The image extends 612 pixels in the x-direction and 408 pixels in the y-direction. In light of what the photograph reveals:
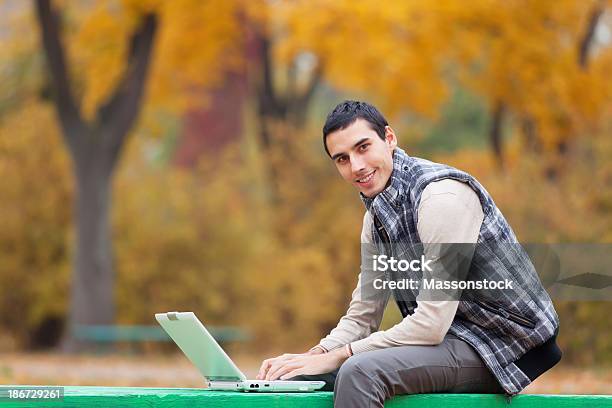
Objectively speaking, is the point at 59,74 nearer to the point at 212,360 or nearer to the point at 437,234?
the point at 212,360

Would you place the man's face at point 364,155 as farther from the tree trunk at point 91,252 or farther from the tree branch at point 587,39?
the tree branch at point 587,39

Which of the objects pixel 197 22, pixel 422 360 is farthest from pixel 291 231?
pixel 422 360

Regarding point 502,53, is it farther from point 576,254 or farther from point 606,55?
point 576,254

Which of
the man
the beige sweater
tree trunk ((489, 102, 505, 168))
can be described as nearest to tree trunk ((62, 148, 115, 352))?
tree trunk ((489, 102, 505, 168))

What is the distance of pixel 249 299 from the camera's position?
18.9 meters

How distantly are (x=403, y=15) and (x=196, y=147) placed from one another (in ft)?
44.0

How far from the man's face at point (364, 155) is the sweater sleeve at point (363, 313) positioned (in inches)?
11.0

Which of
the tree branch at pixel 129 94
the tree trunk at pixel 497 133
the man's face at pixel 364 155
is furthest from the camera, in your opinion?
the tree trunk at pixel 497 133

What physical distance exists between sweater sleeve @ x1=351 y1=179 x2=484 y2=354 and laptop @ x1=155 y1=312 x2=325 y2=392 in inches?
14.7

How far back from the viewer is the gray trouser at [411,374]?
3.93 m

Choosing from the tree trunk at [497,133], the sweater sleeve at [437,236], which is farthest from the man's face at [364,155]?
the tree trunk at [497,133]

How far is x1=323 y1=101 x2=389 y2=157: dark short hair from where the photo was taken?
4.32 meters

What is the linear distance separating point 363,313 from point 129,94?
13226mm

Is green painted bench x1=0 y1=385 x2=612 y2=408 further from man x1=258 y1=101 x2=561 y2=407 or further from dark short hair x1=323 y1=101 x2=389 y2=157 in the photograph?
dark short hair x1=323 y1=101 x2=389 y2=157
